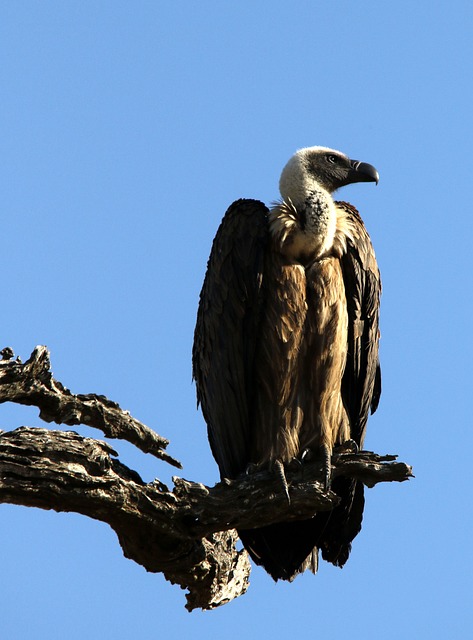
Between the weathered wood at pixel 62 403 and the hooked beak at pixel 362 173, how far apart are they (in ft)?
10.2

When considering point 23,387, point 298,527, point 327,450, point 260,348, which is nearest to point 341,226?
point 260,348

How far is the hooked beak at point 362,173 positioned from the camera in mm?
8156

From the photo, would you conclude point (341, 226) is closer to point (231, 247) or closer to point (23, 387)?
point (231, 247)

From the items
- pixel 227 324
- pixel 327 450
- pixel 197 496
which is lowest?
pixel 197 496

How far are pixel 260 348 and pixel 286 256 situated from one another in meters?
0.67

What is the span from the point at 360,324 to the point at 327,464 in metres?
1.23

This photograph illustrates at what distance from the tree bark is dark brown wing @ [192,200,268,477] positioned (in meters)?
0.66

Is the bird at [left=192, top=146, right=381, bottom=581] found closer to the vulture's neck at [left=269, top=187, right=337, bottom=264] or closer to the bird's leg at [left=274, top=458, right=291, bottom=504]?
the vulture's neck at [left=269, top=187, right=337, bottom=264]

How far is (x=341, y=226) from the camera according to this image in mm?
7586

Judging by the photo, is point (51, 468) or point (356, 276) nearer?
point (51, 468)

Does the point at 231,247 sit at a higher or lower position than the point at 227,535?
higher

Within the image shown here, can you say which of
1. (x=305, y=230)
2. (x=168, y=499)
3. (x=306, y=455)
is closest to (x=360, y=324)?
(x=305, y=230)

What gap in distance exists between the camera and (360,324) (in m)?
7.52

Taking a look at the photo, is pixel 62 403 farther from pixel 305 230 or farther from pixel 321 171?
pixel 321 171
